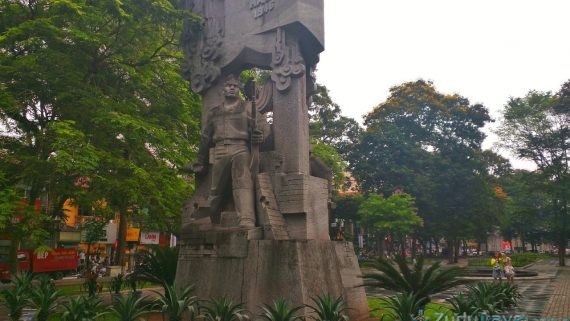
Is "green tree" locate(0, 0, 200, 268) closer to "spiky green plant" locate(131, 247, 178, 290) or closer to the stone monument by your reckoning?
"spiky green plant" locate(131, 247, 178, 290)

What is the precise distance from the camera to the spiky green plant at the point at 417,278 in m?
8.31

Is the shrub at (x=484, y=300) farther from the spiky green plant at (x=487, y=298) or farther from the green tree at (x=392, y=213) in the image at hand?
the green tree at (x=392, y=213)

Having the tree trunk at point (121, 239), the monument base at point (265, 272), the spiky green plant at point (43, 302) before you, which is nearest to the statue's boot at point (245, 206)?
the monument base at point (265, 272)

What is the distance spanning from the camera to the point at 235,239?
8.55m

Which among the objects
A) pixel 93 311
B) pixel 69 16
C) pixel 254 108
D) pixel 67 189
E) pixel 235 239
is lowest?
pixel 93 311

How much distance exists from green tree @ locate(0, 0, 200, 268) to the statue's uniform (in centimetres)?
353

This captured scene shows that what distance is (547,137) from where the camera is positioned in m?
35.7

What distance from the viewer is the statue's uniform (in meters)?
9.02

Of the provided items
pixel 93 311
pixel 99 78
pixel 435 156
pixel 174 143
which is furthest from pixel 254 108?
pixel 435 156

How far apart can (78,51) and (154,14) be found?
7.59 feet

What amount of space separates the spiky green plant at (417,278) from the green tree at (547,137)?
29485 millimetres

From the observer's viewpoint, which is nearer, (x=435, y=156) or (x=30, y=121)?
(x=30, y=121)

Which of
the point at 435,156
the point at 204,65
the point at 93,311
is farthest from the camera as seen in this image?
the point at 435,156

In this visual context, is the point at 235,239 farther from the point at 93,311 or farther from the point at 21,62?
the point at 21,62
